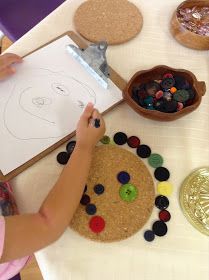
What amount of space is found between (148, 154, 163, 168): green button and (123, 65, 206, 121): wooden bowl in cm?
8

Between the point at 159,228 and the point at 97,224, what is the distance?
4.1 inches

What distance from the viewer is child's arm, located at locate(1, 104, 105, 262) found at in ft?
1.83

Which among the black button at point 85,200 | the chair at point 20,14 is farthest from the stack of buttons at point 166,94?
the chair at point 20,14

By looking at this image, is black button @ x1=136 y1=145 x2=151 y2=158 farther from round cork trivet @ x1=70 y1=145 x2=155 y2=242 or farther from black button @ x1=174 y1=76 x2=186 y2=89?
black button @ x1=174 y1=76 x2=186 y2=89

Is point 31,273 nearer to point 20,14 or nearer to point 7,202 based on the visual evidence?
point 7,202

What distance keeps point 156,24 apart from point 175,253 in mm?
535

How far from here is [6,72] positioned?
734mm

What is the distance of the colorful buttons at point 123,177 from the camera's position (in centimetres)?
63

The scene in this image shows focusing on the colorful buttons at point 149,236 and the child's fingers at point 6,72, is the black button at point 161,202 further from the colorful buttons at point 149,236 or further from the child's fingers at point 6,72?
the child's fingers at point 6,72

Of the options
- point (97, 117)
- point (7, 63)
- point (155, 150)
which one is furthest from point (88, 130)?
point (7, 63)

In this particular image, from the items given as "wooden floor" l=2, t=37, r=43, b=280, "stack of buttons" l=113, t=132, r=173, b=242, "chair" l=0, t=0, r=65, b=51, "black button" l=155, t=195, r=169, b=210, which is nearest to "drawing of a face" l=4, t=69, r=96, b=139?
"stack of buttons" l=113, t=132, r=173, b=242

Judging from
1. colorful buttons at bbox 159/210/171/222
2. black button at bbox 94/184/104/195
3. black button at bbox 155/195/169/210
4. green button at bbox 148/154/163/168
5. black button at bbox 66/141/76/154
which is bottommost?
colorful buttons at bbox 159/210/171/222

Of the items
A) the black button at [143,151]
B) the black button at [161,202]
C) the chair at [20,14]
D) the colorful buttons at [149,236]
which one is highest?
the chair at [20,14]

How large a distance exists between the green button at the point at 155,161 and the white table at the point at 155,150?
1 centimetres
